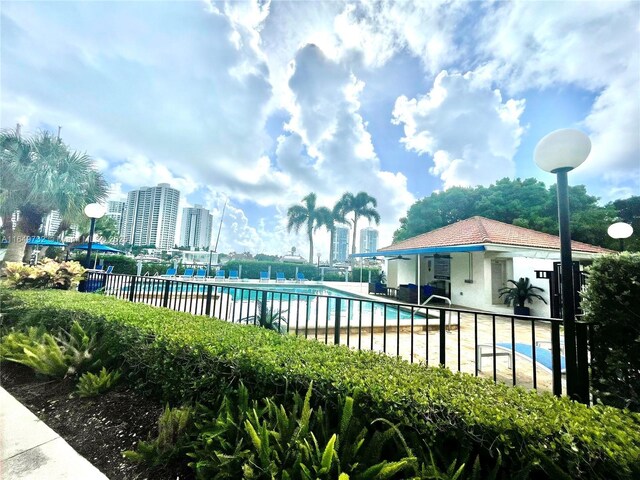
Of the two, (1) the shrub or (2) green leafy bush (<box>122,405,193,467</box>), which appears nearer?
(2) green leafy bush (<box>122,405,193,467</box>)

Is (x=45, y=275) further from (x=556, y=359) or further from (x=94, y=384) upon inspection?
(x=556, y=359)

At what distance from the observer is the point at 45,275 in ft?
18.6

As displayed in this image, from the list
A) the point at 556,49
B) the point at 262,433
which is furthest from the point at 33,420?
the point at 556,49

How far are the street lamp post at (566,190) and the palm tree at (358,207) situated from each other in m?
23.0

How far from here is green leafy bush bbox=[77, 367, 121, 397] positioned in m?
2.53

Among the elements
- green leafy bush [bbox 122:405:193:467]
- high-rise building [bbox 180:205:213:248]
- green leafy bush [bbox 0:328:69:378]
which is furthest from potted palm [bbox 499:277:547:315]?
high-rise building [bbox 180:205:213:248]

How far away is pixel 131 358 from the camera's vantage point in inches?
105

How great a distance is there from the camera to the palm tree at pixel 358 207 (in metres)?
25.4

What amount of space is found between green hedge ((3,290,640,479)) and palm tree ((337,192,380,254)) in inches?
915

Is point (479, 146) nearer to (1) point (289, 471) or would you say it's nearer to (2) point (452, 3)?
(2) point (452, 3)

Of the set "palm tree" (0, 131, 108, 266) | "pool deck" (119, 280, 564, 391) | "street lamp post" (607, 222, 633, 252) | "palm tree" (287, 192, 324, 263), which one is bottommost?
"pool deck" (119, 280, 564, 391)

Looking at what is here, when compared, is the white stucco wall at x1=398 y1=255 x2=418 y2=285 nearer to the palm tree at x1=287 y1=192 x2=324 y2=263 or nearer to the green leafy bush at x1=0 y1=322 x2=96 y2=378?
the palm tree at x1=287 y1=192 x2=324 y2=263

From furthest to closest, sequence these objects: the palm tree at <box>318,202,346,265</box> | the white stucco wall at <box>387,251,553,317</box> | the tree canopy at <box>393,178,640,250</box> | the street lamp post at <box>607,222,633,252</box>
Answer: the palm tree at <box>318,202,346,265</box>, the tree canopy at <box>393,178,640,250</box>, the white stucco wall at <box>387,251,553,317</box>, the street lamp post at <box>607,222,633,252</box>

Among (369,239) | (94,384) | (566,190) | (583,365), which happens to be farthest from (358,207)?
(369,239)
